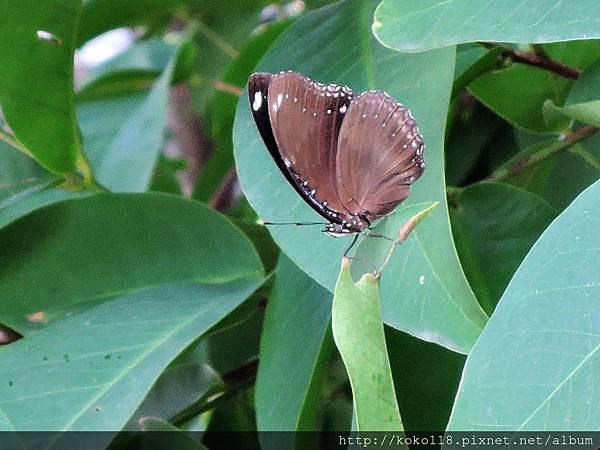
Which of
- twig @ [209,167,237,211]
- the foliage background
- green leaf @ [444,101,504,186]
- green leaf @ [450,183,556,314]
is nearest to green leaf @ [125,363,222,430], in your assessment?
the foliage background

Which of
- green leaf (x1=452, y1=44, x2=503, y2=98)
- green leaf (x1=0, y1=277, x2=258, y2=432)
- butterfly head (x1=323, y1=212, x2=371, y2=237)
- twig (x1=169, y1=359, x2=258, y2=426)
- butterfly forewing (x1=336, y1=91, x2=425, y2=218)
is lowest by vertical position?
twig (x1=169, y1=359, x2=258, y2=426)

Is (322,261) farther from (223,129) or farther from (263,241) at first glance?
(223,129)

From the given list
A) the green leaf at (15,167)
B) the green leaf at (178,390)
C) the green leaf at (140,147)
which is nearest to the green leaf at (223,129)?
the green leaf at (140,147)

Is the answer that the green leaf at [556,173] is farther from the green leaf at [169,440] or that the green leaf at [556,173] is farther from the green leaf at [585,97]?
the green leaf at [169,440]

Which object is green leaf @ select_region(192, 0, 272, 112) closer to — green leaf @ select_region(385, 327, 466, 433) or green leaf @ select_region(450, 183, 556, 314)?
green leaf @ select_region(450, 183, 556, 314)

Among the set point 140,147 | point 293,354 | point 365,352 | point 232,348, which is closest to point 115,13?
point 140,147
